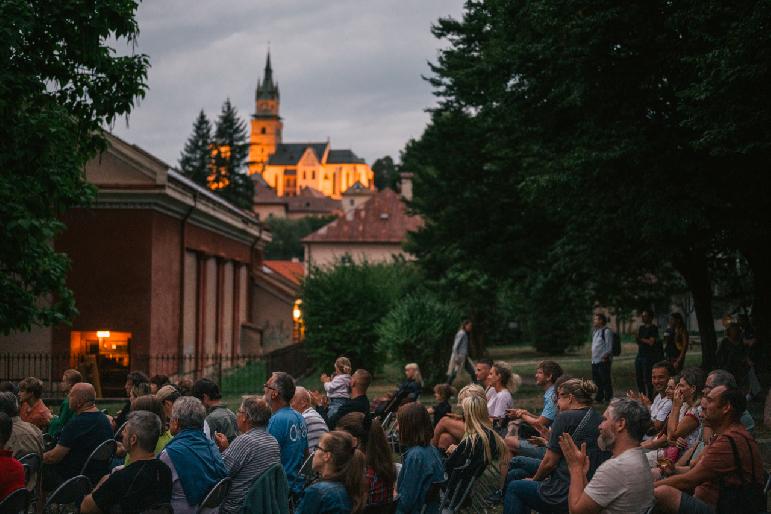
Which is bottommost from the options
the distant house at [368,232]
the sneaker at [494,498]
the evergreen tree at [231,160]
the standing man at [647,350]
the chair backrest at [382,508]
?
the sneaker at [494,498]

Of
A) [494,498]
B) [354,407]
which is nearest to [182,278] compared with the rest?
[354,407]

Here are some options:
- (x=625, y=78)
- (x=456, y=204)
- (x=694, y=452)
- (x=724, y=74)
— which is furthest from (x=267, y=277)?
(x=694, y=452)

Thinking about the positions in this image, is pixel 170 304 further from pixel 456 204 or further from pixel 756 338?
pixel 756 338

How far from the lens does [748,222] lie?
58.4ft

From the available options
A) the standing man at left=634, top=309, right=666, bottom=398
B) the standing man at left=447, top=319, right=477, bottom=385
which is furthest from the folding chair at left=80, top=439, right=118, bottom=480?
the standing man at left=447, top=319, right=477, bottom=385

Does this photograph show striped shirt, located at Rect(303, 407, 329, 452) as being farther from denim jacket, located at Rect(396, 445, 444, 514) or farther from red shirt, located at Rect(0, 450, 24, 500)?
red shirt, located at Rect(0, 450, 24, 500)

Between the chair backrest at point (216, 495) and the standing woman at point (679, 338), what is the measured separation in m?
13.4

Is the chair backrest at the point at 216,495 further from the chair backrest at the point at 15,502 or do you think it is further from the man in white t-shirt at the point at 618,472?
the man in white t-shirt at the point at 618,472

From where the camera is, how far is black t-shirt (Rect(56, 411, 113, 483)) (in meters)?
9.10

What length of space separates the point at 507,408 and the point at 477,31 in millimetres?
26691

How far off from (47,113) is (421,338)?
41.1ft

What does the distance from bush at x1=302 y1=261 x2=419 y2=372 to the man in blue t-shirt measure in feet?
70.8

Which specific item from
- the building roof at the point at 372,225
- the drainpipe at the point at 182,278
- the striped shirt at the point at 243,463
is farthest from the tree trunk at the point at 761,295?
the building roof at the point at 372,225

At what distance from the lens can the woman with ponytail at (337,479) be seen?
235 inches
